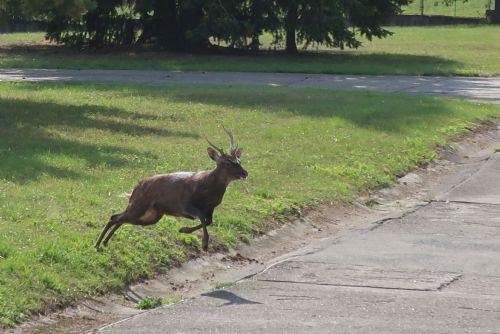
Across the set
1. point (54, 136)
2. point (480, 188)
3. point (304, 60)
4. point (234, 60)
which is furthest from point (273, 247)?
point (304, 60)

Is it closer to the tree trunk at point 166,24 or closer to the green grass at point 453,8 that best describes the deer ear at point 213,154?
the tree trunk at point 166,24

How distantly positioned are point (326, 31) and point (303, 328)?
30590 millimetres

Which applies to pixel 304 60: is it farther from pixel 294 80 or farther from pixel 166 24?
pixel 294 80

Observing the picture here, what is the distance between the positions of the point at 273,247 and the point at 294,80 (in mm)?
20223

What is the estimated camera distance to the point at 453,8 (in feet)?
279

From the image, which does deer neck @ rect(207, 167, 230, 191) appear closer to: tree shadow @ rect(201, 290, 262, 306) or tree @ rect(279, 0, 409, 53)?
tree shadow @ rect(201, 290, 262, 306)

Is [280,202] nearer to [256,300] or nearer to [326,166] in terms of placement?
[326,166]

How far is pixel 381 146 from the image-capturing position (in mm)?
19875

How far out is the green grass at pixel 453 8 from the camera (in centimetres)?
8038

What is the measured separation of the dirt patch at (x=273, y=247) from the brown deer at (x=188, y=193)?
2.23 ft

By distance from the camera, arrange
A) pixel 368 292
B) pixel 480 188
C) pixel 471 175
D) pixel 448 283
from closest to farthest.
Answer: pixel 368 292 < pixel 448 283 < pixel 480 188 < pixel 471 175

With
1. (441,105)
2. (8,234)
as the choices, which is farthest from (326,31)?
(8,234)

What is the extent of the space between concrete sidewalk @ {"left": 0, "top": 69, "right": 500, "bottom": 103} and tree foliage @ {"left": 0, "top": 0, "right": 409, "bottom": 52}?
427 cm

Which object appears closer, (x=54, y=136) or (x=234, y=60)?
(x=54, y=136)
